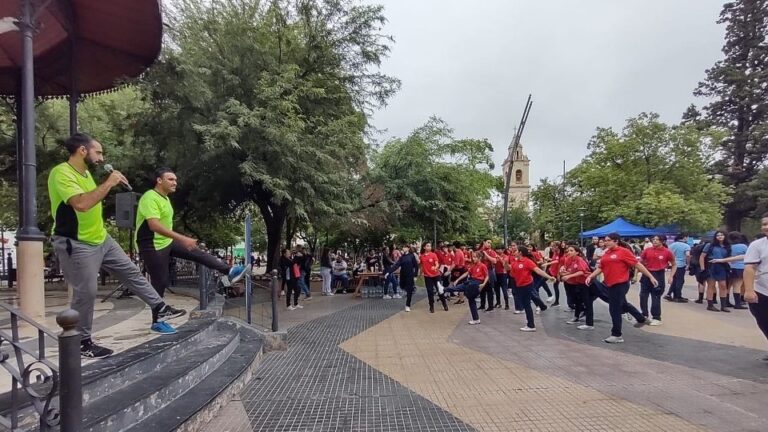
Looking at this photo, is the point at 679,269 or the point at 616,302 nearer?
the point at 616,302

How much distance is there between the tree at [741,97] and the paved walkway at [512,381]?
39.1 metres

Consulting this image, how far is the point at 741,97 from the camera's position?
41.9 meters

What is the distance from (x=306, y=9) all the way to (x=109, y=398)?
14.0m

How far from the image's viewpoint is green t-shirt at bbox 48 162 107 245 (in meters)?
3.99

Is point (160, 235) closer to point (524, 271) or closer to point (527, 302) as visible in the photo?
point (527, 302)

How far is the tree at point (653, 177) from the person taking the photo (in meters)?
34.3

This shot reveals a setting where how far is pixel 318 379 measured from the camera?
20.7 feet

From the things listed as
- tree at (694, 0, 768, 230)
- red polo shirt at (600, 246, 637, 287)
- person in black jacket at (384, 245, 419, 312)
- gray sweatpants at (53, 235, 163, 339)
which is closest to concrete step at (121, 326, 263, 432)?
gray sweatpants at (53, 235, 163, 339)

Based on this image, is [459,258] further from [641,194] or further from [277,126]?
[641,194]

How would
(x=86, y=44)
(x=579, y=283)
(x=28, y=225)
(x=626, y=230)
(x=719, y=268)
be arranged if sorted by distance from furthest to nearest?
1. (x=626, y=230)
2. (x=719, y=268)
3. (x=579, y=283)
4. (x=86, y=44)
5. (x=28, y=225)

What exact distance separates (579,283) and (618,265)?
72.3 inches

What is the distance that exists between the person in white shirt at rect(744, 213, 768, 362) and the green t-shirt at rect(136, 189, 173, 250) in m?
6.62

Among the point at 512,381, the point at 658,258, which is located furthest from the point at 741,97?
the point at 512,381

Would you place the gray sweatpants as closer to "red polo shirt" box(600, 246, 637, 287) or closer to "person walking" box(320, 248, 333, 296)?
"red polo shirt" box(600, 246, 637, 287)
